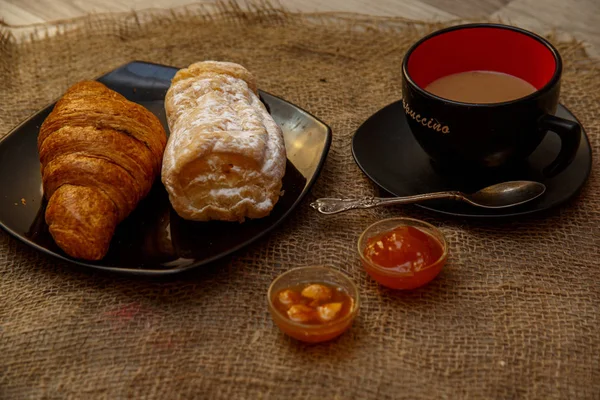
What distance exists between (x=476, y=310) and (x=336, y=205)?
46 centimetres

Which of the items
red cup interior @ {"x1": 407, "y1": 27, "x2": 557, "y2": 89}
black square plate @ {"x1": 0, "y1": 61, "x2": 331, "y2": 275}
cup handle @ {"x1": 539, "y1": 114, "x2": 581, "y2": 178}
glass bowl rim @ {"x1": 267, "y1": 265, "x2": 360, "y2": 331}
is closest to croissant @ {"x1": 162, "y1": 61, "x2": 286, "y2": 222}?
black square plate @ {"x1": 0, "y1": 61, "x2": 331, "y2": 275}

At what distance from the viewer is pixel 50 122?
195 centimetres

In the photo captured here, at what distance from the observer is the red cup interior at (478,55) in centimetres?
193

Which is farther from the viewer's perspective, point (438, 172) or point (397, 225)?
point (438, 172)

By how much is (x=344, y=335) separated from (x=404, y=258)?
0.22 metres

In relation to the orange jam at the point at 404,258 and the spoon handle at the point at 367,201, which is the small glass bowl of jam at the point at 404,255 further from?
the spoon handle at the point at 367,201

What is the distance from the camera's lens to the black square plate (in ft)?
5.67

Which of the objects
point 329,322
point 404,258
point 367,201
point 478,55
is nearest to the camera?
point 329,322

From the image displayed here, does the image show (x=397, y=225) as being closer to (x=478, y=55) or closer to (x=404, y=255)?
(x=404, y=255)

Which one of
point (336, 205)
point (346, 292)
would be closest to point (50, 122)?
point (336, 205)

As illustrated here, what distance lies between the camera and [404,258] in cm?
164

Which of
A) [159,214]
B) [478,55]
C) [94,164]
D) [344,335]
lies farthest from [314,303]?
[478,55]

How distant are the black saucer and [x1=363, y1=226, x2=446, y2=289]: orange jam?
0.15 m

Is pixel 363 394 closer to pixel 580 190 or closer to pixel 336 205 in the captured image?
pixel 336 205
